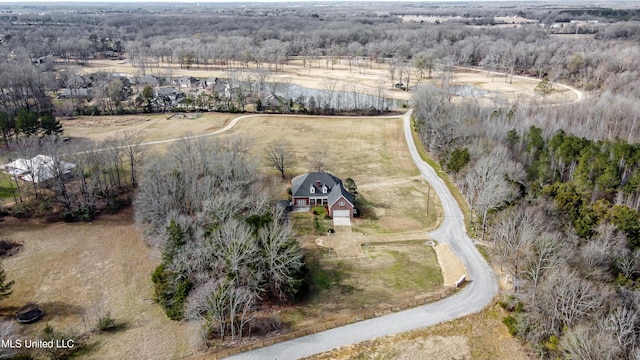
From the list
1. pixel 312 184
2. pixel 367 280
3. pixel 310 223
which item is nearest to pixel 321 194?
pixel 312 184

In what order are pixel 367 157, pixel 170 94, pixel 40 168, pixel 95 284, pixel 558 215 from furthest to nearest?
pixel 170 94, pixel 367 157, pixel 40 168, pixel 558 215, pixel 95 284

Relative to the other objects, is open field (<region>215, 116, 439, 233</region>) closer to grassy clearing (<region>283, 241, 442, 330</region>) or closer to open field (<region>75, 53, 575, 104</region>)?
grassy clearing (<region>283, 241, 442, 330</region>)

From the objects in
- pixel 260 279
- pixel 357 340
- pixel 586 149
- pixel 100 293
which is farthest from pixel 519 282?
pixel 100 293

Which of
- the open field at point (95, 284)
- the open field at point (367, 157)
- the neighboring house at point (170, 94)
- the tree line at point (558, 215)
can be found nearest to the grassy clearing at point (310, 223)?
the open field at point (367, 157)

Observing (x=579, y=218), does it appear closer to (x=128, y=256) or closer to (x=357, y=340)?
(x=357, y=340)

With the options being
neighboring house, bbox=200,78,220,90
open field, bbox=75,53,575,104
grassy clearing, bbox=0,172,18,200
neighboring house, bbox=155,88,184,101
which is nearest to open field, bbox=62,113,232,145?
neighboring house, bbox=155,88,184,101

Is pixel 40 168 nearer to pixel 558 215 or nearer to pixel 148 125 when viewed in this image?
pixel 148 125
